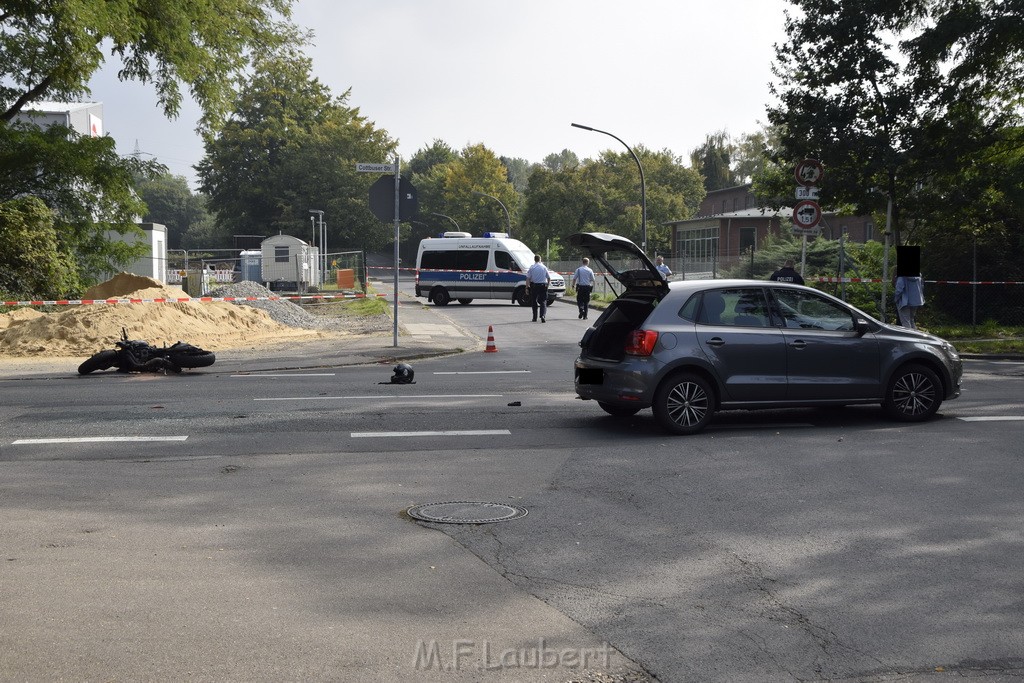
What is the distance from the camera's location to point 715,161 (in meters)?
120

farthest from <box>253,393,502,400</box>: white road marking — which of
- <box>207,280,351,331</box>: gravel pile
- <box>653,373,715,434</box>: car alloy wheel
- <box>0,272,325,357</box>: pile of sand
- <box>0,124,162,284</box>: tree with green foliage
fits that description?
<box>207,280,351,331</box>: gravel pile

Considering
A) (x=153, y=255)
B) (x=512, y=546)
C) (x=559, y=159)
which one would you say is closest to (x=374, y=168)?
(x=512, y=546)

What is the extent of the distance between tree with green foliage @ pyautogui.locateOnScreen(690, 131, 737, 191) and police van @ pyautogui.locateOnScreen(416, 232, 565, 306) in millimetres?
80524

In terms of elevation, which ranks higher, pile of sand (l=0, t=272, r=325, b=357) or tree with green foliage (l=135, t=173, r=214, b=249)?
tree with green foliage (l=135, t=173, r=214, b=249)

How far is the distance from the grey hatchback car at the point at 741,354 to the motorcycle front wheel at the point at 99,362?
28.2 feet

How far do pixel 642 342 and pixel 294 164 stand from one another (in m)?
91.5

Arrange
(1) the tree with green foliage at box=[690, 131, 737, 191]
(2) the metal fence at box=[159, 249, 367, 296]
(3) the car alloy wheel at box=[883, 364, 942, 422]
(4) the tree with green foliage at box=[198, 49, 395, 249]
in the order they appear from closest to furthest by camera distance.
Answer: (3) the car alloy wheel at box=[883, 364, 942, 422]
(2) the metal fence at box=[159, 249, 367, 296]
(4) the tree with green foliage at box=[198, 49, 395, 249]
(1) the tree with green foliage at box=[690, 131, 737, 191]

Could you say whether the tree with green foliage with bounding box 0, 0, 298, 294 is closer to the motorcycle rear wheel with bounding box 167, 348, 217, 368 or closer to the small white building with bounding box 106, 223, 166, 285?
the motorcycle rear wheel with bounding box 167, 348, 217, 368

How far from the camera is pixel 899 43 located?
21703 millimetres

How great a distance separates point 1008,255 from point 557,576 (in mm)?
23612

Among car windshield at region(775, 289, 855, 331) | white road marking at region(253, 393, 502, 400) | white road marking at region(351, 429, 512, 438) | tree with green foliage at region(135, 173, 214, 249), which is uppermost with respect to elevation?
tree with green foliage at region(135, 173, 214, 249)

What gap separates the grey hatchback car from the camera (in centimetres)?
1043

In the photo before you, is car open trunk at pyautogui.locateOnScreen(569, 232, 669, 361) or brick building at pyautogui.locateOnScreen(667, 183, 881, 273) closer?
car open trunk at pyautogui.locateOnScreen(569, 232, 669, 361)

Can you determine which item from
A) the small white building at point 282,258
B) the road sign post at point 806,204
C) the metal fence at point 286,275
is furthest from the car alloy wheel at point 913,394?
the small white building at point 282,258
